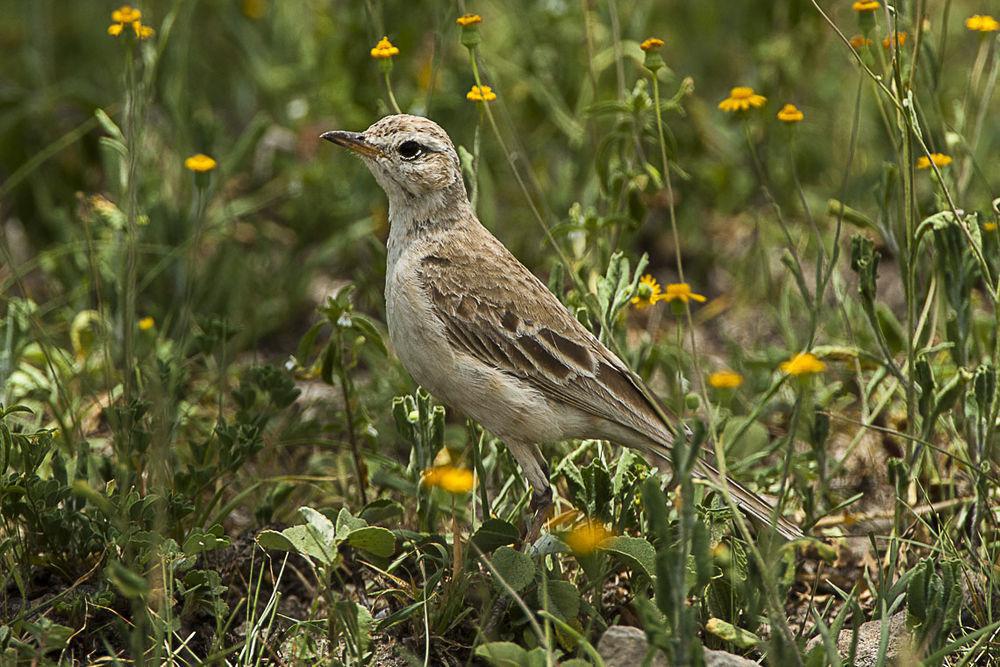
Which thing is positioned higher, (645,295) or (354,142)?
(354,142)

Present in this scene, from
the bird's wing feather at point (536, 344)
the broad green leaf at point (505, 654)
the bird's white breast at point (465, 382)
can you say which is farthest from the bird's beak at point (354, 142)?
the broad green leaf at point (505, 654)

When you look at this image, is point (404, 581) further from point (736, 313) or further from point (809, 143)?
point (809, 143)

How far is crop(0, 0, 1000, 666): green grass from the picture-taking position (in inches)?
162

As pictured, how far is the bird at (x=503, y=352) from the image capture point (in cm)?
445

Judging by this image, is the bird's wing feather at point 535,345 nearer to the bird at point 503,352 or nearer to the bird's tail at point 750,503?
the bird at point 503,352

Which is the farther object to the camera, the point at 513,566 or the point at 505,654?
the point at 513,566

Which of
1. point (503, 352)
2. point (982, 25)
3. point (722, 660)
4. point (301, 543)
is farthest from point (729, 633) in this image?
point (982, 25)

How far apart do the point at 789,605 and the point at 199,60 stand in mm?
5163

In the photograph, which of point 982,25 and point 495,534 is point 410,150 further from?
point 982,25

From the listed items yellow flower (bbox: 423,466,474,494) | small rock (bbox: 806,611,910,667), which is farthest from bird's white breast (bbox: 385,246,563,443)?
small rock (bbox: 806,611,910,667)

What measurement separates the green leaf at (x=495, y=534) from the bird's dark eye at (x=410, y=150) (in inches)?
57.2

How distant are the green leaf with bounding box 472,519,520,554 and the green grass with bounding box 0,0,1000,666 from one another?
0.04 feet

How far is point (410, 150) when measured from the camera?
4852 mm

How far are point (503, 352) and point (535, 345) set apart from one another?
12 centimetres
